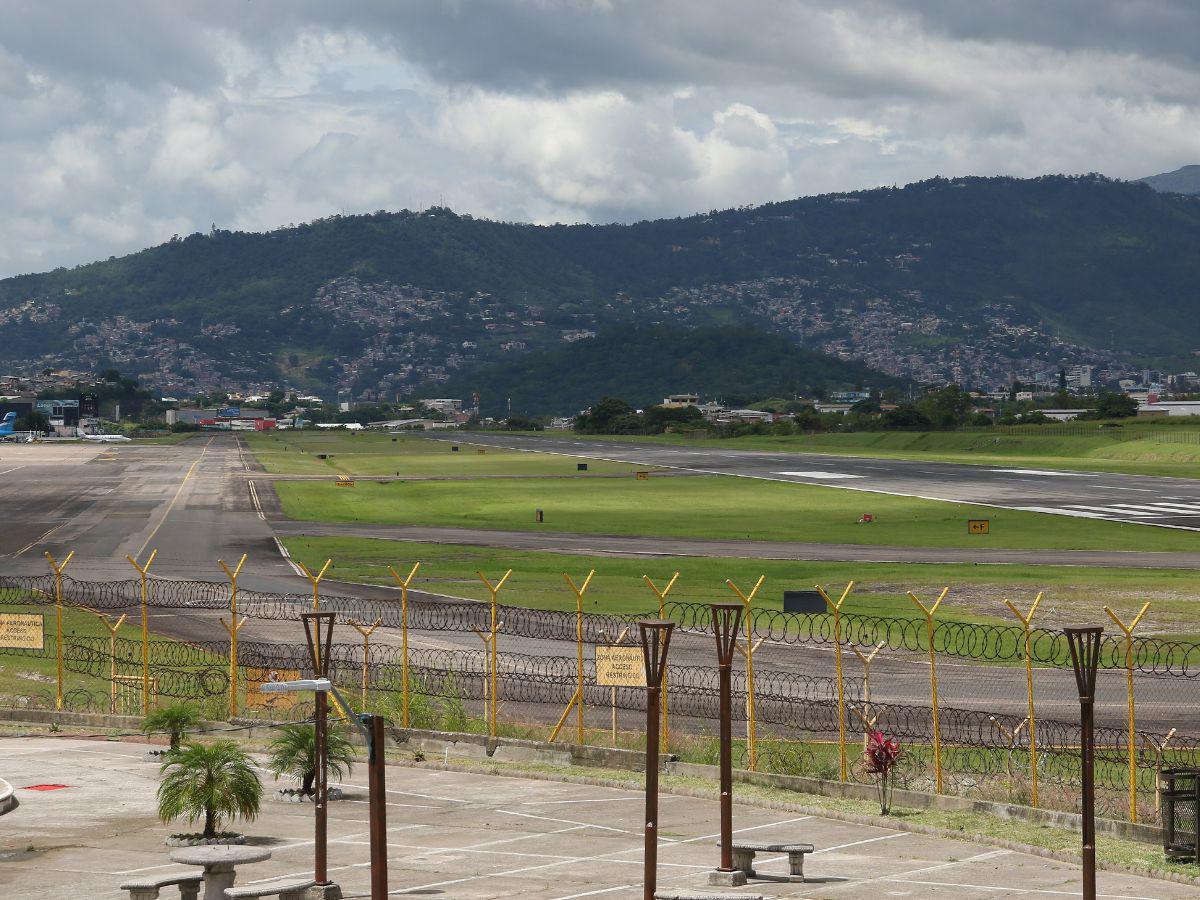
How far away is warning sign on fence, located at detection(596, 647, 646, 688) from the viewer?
2781cm

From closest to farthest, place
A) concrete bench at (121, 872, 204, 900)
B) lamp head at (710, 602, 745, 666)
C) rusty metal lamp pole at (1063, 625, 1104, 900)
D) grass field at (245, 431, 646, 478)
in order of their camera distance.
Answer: rusty metal lamp pole at (1063, 625, 1104, 900) → concrete bench at (121, 872, 204, 900) → lamp head at (710, 602, 745, 666) → grass field at (245, 431, 646, 478)

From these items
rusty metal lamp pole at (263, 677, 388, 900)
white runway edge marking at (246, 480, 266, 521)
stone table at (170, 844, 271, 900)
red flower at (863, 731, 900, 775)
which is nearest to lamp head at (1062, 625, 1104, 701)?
red flower at (863, 731, 900, 775)

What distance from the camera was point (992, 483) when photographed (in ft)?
394

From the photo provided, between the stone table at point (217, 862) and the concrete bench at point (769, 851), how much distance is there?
6.40 m

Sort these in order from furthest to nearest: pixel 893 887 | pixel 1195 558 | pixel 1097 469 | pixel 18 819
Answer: pixel 1097 469 < pixel 1195 558 < pixel 18 819 < pixel 893 887

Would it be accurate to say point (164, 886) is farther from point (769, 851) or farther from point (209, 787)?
point (769, 851)

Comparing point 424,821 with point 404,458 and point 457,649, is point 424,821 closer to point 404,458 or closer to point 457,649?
point 457,649

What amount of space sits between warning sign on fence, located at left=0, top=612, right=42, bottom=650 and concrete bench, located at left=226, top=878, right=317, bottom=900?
51.7ft

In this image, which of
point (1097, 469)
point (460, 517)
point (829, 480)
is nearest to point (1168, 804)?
point (460, 517)

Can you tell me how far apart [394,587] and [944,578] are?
70.4 ft

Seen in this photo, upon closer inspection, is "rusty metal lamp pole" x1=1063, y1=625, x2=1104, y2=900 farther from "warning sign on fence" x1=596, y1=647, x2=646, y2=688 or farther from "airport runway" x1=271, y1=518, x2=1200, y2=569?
"airport runway" x1=271, y1=518, x2=1200, y2=569

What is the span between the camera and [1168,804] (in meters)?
21.1

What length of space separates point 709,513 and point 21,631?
66.8 meters

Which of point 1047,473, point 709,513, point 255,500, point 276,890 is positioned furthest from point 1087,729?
point 1047,473
